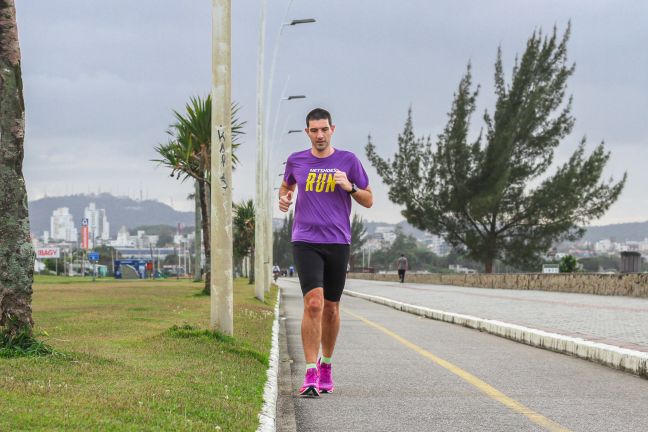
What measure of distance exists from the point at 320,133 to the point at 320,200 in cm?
52

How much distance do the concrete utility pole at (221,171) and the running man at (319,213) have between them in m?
3.23

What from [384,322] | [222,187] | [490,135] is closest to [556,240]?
[490,135]

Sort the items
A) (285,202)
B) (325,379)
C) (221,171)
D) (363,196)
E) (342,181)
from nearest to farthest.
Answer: (342,181) < (363,196) < (285,202) < (325,379) < (221,171)

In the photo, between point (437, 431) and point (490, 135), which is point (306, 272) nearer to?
point (437, 431)

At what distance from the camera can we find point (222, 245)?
1043 cm

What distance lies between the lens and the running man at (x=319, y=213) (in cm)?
707

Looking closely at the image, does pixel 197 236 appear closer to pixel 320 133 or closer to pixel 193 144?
pixel 193 144

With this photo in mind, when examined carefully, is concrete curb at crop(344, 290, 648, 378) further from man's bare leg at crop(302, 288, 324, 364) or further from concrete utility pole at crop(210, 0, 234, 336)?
concrete utility pole at crop(210, 0, 234, 336)

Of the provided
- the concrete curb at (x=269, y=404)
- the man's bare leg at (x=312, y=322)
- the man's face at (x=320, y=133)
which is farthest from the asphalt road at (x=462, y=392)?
the man's face at (x=320, y=133)

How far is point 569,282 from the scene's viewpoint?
3105 cm

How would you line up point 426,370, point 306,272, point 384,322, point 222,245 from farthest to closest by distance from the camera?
point 384,322 < point 222,245 < point 426,370 < point 306,272

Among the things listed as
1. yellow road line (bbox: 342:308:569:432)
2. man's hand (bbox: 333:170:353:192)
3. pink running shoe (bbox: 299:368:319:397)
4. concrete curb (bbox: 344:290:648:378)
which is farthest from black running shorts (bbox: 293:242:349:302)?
concrete curb (bbox: 344:290:648:378)

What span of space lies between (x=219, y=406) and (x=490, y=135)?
55.6 meters

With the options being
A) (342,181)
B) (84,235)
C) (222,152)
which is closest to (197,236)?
(84,235)
